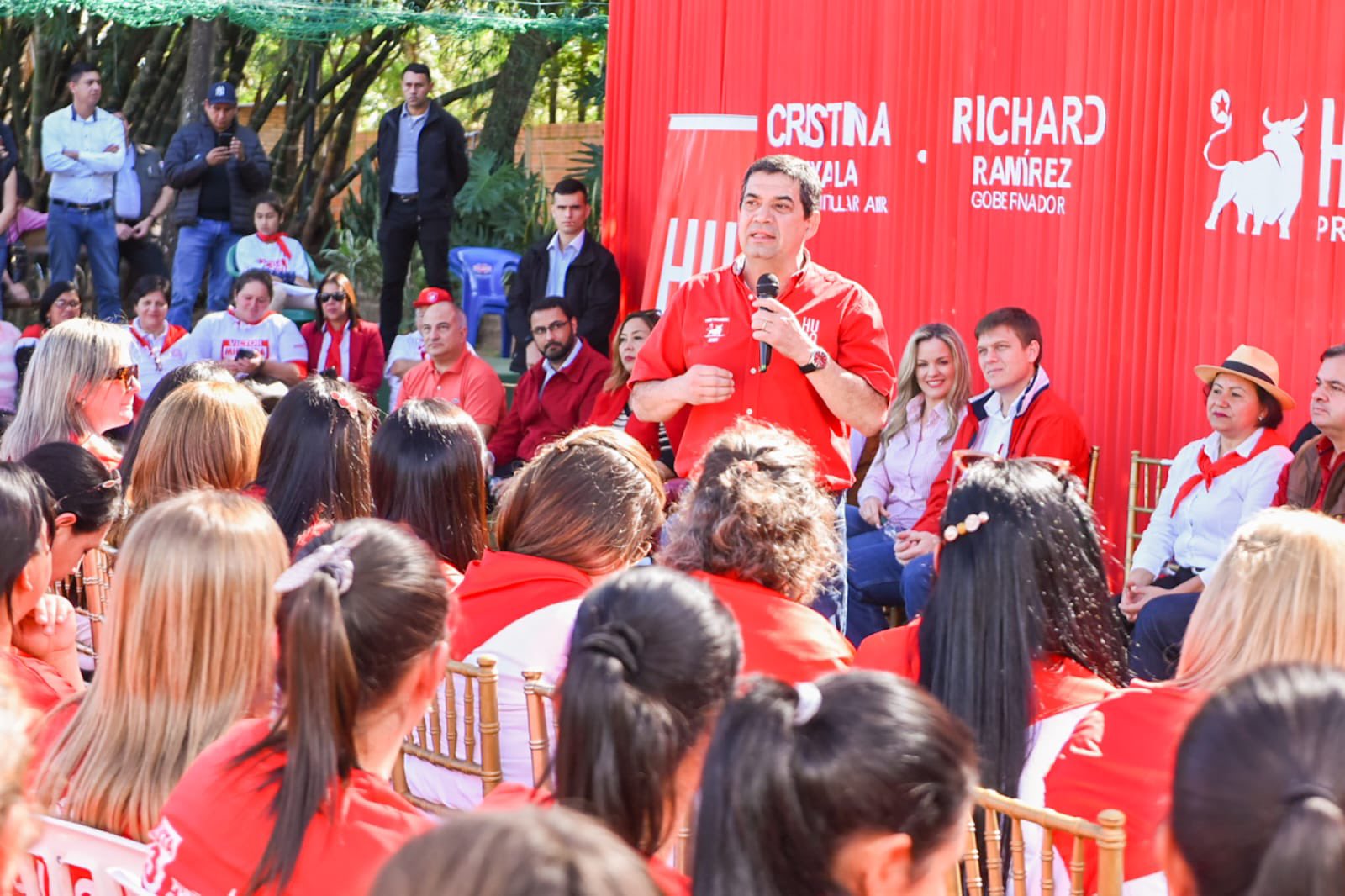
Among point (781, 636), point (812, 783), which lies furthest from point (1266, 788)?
point (781, 636)

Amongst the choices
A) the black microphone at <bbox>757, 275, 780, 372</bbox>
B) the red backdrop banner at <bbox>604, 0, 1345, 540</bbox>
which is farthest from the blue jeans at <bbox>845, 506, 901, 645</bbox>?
the black microphone at <bbox>757, 275, 780, 372</bbox>

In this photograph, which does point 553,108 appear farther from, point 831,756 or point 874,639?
point 831,756

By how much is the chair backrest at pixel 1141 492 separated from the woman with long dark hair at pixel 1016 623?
281 cm

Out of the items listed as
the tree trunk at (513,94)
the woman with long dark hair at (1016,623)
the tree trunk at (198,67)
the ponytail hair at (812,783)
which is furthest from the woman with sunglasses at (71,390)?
the tree trunk at (513,94)

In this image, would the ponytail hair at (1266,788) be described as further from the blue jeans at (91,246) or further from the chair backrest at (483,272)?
the chair backrest at (483,272)

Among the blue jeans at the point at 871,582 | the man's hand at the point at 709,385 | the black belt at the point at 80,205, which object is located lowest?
the blue jeans at the point at 871,582

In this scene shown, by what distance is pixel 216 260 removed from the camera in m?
10.6

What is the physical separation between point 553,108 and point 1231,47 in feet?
36.5

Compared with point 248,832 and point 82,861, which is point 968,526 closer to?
point 248,832

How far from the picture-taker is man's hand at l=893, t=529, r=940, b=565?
5.54 metres

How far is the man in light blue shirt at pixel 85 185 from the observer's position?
33.8 ft

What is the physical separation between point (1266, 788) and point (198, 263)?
9.96 m

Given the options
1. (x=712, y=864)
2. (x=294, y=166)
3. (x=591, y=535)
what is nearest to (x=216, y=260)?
(x=294, y=166)

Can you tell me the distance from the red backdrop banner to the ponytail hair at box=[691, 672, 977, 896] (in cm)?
392
